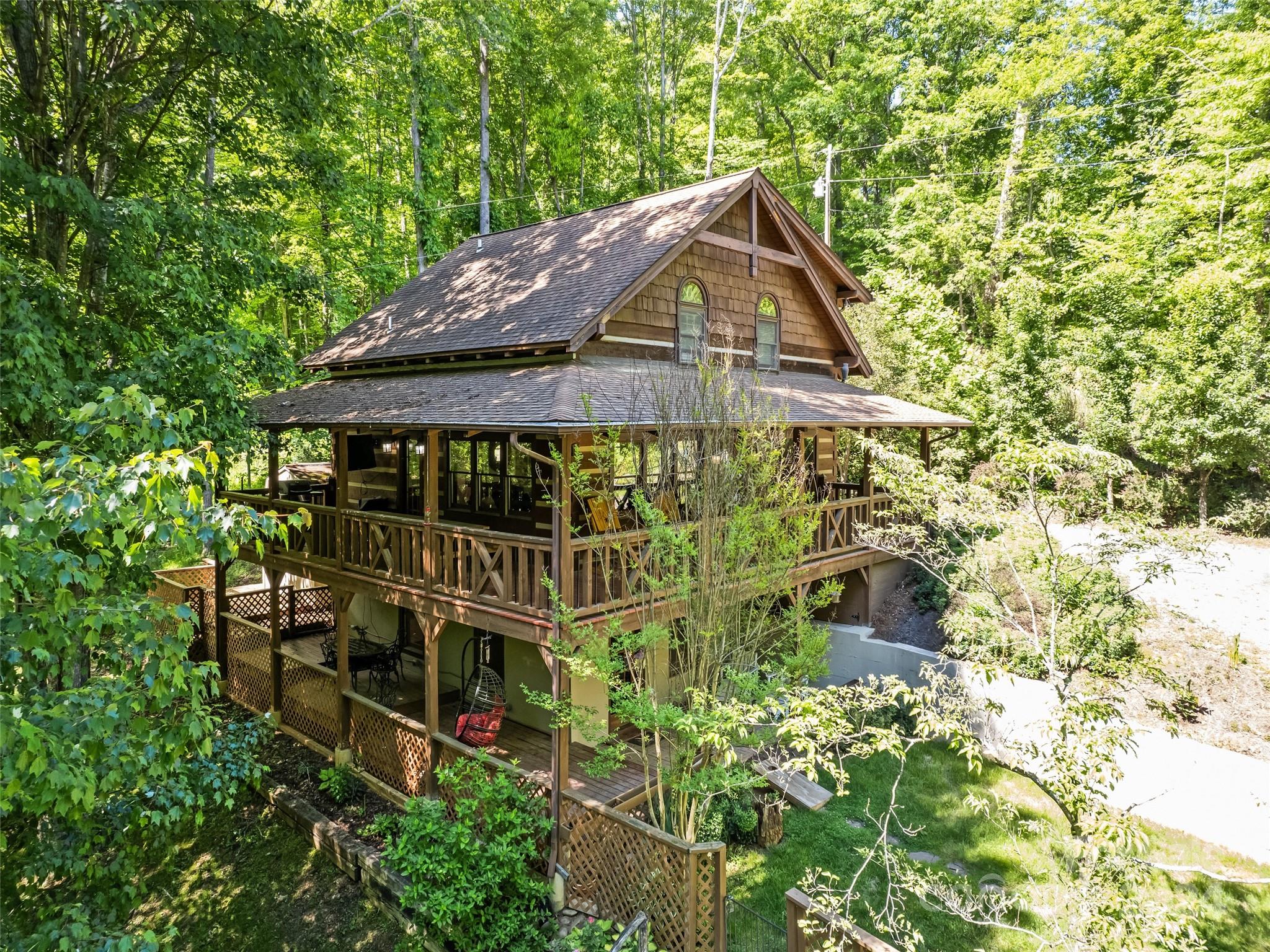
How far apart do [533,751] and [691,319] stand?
25.9ft

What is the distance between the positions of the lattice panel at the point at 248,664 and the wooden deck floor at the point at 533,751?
69.3 inches

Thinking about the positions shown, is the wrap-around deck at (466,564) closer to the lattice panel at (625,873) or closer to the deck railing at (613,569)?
the deck railing at (613,569)

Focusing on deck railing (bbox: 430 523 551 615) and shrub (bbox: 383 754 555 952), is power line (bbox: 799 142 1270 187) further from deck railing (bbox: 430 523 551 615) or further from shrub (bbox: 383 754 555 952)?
shrub (bbox: 383 754 555 952)

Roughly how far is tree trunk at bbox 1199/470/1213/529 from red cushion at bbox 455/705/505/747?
16675mm

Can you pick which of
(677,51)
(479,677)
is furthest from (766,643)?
(677,51)

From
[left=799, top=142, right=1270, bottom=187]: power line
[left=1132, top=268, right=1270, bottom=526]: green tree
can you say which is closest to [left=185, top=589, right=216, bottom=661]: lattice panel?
[left=1132, top=268, right=1270, bottom=526]: green tree

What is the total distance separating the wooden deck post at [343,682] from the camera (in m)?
10.6

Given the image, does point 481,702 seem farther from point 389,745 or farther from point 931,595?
point 931,595

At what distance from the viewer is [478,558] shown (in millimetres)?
8641

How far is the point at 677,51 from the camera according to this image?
28.4m

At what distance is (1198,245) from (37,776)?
2514 centimetres

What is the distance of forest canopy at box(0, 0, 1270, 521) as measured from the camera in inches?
330

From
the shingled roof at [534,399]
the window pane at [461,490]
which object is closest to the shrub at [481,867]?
the shingled roof at [534,399]

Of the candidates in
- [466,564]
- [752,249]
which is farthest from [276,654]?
[752,249]
